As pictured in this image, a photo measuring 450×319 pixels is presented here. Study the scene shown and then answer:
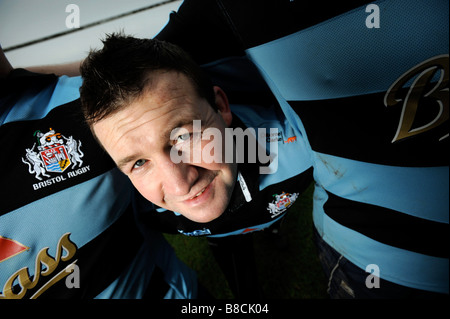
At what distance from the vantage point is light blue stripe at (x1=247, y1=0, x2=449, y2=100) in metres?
0.40

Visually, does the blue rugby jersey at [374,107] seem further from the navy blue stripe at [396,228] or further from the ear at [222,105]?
the ear at [222,105]

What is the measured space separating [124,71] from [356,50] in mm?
546

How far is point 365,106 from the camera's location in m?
0.50

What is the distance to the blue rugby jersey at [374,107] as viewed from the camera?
1.41ft

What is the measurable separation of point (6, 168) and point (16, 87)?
0.80 ft

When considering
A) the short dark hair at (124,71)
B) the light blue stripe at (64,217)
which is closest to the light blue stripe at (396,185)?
the short dark hair at (124,71)

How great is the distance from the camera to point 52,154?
0.70 meters

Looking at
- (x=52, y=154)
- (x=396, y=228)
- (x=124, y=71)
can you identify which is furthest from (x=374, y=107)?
(x=52, y=154)

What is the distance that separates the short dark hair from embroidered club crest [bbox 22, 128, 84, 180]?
0.28 feet

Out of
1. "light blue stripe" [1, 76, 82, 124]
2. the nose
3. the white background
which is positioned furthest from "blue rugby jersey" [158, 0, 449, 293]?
the white background

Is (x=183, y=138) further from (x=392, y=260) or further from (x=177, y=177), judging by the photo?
(x=392, y=260)

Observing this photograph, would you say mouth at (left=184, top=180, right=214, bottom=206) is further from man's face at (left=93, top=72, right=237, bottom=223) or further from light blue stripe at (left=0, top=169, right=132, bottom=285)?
light blue stripe at (left=0, top=169, right=132, bottom=285)

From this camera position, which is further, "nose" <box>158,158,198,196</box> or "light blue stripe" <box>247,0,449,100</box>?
"nose" <box>158,158,198,196</box>
